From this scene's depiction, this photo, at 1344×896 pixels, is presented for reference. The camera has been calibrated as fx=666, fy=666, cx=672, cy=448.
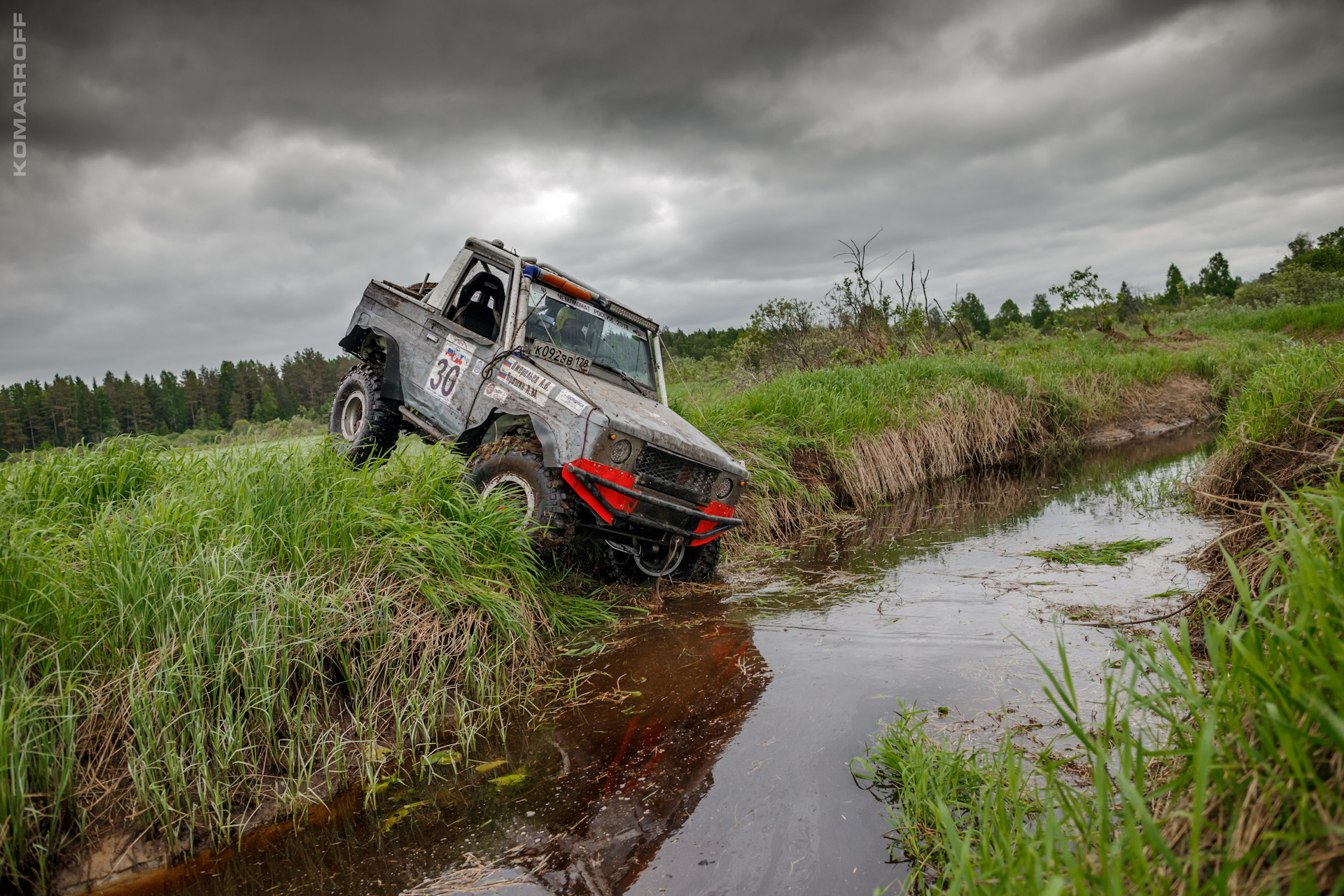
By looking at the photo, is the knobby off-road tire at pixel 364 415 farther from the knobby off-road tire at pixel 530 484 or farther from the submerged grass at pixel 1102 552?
the submerged grass at pixel 1102 552

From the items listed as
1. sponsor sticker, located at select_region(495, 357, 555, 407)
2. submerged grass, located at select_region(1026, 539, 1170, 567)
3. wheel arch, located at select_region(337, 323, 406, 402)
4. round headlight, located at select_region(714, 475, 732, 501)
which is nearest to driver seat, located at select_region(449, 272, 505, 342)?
wheel arch, located at select_region(337, 323, 406, 402)

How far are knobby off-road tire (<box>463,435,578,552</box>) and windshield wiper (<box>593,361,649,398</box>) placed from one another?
4.30 ft

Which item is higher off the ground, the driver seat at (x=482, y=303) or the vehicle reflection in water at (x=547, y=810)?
the driver seat at (x=482, y=303)

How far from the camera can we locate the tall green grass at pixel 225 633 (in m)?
2.43

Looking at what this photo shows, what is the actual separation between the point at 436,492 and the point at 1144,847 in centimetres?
381

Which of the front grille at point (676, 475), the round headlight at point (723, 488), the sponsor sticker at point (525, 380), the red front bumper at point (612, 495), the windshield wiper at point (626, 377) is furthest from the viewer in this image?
the windshield wiper at point (626, 377)

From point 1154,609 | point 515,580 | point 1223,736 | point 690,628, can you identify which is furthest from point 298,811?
point 1154,609

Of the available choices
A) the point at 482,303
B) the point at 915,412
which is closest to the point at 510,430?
the point at 482,303

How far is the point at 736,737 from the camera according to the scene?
3121mm

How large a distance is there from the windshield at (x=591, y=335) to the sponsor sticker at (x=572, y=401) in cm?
91

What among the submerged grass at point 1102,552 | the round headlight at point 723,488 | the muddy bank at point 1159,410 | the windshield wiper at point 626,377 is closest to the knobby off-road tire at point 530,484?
the round headlight at point 723,488

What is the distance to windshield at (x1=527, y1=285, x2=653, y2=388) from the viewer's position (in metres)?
5.65

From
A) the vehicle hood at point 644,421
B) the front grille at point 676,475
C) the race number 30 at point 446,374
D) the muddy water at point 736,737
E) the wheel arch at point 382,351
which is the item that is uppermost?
the wheel arch at point 382,351

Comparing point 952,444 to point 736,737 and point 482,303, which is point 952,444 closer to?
point 482,303
